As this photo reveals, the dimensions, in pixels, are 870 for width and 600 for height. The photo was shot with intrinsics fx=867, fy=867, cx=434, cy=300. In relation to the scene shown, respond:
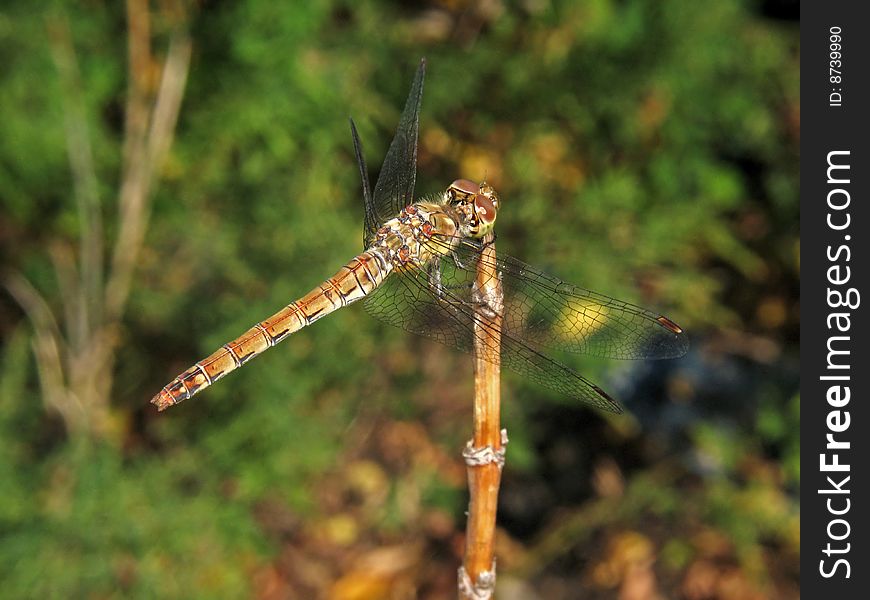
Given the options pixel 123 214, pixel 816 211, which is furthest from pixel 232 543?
pixel 816 211

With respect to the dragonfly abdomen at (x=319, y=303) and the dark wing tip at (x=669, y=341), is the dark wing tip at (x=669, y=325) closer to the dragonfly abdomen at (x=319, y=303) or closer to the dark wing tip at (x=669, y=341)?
the dark wing tip at (x=669, y=341)

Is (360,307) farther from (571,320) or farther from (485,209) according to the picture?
(485,209)

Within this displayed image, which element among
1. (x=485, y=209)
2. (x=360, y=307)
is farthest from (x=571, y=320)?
(x=360, y=307)

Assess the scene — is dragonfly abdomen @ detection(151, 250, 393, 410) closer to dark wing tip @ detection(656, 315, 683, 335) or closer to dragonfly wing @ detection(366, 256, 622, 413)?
dragonfly wing @ detection(366, 256, 622, 413)

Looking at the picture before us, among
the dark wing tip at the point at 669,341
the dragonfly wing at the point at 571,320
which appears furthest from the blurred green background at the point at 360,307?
the dark wing tip at the point at 669,341

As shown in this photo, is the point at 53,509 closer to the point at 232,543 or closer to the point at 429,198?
the point at 232,543

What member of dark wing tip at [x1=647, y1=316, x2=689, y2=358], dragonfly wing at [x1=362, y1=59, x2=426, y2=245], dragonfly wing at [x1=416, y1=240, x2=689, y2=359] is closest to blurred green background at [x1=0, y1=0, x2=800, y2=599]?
dragonfly wing at [x1=362, y1=59, x2=426, y2=245]
